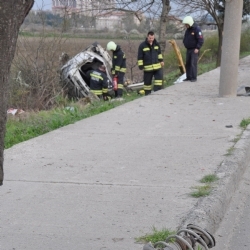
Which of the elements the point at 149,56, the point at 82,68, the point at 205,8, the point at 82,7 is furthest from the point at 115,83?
the point at 205,8

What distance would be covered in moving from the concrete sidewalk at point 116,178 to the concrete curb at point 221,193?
11mm

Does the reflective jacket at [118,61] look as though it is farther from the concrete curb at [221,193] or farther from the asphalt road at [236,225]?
the asphalt road at [236,225]

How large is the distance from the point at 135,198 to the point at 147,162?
1397mm

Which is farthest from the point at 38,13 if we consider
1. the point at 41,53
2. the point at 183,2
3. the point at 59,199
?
the point at 59,199

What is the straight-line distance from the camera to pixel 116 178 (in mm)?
5867

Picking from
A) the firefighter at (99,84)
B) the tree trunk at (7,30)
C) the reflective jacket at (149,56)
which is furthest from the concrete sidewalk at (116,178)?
the firefighter at (99,84)

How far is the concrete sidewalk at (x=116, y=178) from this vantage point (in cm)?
441

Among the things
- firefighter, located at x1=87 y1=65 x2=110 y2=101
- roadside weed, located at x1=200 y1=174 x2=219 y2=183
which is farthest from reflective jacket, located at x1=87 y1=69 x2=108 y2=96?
roadside weed, located at x1=200 y1=174 x2=219 y2=183

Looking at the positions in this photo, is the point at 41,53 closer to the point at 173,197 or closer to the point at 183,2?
the point at 183,2

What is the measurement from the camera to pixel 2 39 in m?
2.85

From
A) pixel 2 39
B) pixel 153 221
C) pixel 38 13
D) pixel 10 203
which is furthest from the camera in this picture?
pixel 38 13

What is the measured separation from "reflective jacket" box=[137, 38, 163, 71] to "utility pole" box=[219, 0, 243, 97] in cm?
269

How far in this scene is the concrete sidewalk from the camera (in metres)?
4.41

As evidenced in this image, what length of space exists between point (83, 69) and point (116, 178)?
12.1 meters
